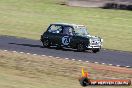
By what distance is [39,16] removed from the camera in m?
45.8

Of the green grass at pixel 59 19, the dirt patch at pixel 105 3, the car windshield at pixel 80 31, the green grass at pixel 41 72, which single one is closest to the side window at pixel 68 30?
the car windshield at pixel 80 31

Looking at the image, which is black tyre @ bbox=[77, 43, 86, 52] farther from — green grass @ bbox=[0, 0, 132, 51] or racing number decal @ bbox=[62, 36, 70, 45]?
green grass @ bbox=[0, 0, 132, 51]

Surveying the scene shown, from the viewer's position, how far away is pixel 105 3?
50562mm

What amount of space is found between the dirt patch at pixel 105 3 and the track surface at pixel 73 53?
776 inches

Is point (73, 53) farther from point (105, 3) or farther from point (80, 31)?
point (105, 3)

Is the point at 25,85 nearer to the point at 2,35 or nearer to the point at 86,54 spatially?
the point at 86,54

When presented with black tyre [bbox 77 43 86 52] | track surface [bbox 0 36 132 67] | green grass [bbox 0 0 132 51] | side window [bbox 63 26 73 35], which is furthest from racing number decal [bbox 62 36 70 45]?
green grass [bbox 0 0 132 51]

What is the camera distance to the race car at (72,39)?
88.2 ft

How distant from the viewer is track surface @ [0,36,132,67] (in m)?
23.9

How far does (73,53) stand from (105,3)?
25.1 m

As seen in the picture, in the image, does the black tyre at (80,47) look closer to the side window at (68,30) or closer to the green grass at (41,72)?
the side window at (68,30)

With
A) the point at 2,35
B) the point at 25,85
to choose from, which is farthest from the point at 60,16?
the point at 25,85

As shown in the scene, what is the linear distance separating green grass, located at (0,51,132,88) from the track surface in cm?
191

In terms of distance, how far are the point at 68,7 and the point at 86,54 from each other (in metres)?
24.0
